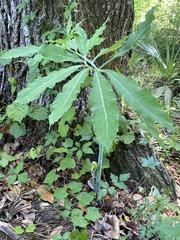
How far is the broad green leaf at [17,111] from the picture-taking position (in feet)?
5.06

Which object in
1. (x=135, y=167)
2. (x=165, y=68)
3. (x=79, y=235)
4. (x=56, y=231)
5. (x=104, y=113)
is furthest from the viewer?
(x=165, y=68)

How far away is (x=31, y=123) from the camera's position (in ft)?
5.60

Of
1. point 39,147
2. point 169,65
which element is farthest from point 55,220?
point 169,65

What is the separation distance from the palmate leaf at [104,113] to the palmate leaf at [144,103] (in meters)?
0.05

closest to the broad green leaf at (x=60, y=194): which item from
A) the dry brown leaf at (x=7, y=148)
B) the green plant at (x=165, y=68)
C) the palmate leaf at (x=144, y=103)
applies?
the dry brown leaf at (x=7, y=148)

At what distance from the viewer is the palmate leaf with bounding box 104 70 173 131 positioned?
2.98ft

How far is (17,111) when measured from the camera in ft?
5.11

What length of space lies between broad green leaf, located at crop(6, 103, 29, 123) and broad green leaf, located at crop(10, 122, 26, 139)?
0.09 metres

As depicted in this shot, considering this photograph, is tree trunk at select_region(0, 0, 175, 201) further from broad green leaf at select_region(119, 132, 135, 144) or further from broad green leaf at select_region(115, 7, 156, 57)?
broad green leaf at select_region(115, 7, 156, 57)

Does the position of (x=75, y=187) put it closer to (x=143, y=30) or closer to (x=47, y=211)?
(x=47, y=211)

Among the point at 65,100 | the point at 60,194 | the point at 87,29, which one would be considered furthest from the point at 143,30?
the point at 60,194

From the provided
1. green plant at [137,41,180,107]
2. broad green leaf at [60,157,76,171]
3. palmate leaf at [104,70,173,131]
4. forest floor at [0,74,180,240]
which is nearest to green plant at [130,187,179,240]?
forest floor at [0,74,180,240]

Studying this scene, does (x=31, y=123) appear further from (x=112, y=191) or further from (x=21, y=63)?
(x=112, y=191)

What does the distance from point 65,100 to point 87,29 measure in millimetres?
809
